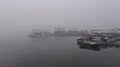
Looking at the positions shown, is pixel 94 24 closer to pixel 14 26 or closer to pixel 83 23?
pixel 83 23

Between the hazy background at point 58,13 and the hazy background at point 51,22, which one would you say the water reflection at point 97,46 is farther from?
the hazy background at point 58,13

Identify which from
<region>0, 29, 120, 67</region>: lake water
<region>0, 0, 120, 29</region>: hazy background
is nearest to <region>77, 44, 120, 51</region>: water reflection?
<region>0, 29, 120, 67</region>: lake water

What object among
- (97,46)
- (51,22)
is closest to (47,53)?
(51,22)

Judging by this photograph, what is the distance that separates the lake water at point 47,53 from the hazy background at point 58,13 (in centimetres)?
10

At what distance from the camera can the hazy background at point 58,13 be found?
1.02 m

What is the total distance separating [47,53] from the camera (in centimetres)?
105

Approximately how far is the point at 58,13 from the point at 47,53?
32cm

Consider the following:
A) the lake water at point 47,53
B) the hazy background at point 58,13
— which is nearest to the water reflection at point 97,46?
the lake water at point 47,53

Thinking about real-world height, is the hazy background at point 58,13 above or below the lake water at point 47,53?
above

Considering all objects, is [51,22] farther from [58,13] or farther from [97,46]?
[97,46]

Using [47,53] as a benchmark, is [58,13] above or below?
above

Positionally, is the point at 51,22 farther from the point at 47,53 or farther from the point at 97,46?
the point at 97,46

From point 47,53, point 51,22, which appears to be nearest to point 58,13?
point 51,22

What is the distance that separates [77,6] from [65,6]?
92 mm
